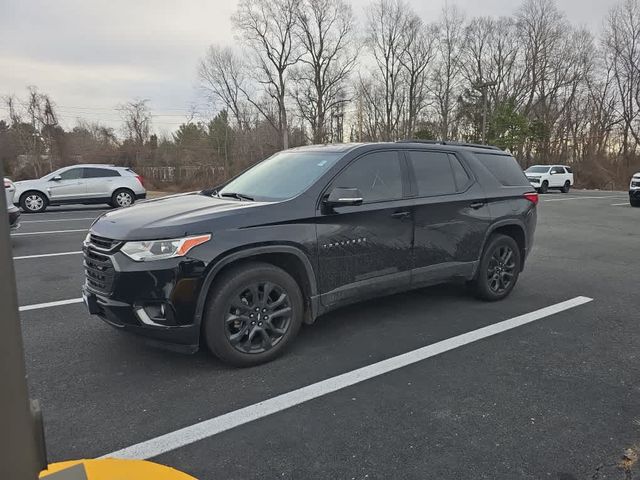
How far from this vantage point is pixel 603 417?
2.87m

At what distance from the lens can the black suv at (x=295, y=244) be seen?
10.4ft

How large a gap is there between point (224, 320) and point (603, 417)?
8.55ft

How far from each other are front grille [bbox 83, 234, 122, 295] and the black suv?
0.04ft

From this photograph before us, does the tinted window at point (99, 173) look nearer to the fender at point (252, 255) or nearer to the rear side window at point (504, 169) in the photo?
the rear side window at point (504, 169)

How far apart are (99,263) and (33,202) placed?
546 inches

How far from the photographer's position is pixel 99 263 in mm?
3359

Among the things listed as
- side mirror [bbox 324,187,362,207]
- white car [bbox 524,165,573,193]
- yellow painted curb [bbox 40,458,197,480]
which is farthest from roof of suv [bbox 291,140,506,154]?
white car [bbox 524,165,573,193]

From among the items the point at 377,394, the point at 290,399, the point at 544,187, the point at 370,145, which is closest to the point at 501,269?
the point at 370,145

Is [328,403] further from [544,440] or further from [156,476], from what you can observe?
[156,476]

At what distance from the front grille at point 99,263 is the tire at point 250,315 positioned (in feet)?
2.46

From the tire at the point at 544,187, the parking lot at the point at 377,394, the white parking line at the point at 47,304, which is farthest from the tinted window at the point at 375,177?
→ the tire at the point at 544,187

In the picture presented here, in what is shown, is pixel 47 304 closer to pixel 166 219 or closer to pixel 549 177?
pixel 166 219

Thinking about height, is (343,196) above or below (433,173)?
below

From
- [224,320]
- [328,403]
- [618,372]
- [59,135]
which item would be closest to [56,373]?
[224,320]
